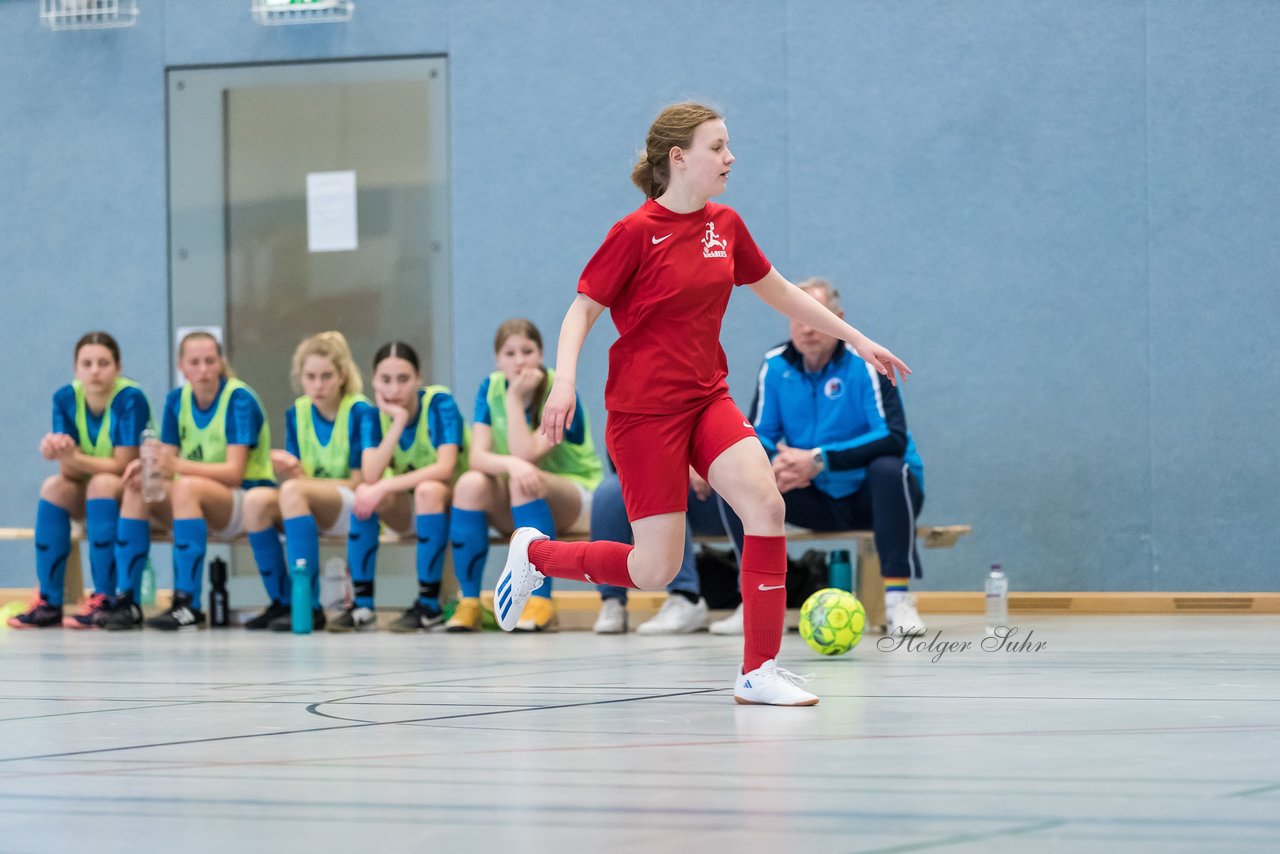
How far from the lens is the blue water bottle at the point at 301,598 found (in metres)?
6.43

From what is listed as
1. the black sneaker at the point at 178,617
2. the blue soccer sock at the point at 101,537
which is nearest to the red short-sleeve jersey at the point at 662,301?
the black sneaker at the point at 178,617

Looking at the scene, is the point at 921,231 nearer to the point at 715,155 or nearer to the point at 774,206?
the point at 774,206

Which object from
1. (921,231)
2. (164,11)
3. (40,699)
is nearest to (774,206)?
(921,231)

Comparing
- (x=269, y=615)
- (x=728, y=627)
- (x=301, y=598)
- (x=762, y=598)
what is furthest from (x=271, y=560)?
(x=762, y=598)

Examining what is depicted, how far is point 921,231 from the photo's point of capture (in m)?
7.53

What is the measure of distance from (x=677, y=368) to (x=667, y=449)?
18 centimetres

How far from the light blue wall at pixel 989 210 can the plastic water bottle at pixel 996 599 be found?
37.2 inches

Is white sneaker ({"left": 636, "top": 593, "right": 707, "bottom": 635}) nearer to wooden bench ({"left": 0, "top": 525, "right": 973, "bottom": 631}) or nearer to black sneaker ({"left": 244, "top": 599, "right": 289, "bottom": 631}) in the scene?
wooden bench ({"left": 0, "top": 525, "right": 973, "bottom": 631})

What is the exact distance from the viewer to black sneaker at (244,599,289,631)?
674cm

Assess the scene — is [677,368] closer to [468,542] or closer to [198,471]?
[468,542]

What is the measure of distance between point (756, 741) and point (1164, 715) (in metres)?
0.85

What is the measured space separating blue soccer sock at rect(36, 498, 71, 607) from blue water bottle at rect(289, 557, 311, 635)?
47.2 inches

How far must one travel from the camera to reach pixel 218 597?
7051mm

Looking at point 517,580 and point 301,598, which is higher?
point 517,580
